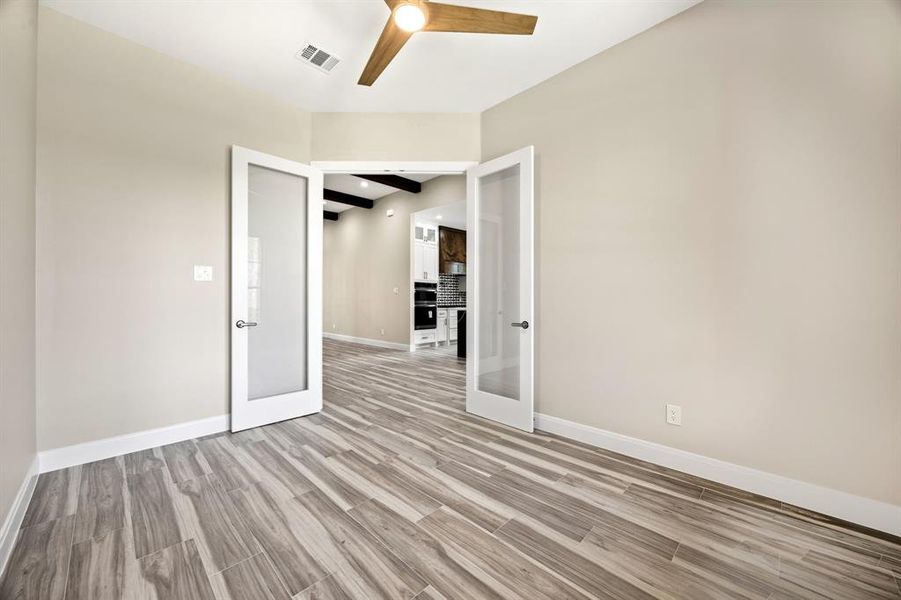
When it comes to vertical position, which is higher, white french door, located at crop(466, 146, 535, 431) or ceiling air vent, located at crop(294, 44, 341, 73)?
ceiling air vent, located at crop(294, 44, 341, 73)

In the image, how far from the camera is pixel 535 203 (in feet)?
10.2

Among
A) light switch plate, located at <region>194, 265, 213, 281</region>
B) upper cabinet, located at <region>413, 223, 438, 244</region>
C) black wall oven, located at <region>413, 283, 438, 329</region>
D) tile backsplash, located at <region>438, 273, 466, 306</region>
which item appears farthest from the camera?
tile backsplash, located at <region>438, 273, 466, 306</region>

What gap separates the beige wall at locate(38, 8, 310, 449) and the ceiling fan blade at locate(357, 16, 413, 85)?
1517 mm

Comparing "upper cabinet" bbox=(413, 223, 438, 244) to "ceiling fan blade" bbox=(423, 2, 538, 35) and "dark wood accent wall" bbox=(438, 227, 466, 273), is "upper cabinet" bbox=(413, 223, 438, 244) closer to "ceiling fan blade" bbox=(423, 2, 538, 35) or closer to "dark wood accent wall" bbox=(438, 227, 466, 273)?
"dark wood accent wall" bbox=(438, 227, 466, 273)

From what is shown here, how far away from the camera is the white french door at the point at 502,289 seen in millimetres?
3006

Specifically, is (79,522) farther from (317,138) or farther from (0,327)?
(317,138)

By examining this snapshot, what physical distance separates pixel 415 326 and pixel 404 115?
431 cm

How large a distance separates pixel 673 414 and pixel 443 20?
2708 mm

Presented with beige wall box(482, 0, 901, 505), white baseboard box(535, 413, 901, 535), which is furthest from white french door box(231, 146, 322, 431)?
white baseboard box(535, 413, 901, 535)

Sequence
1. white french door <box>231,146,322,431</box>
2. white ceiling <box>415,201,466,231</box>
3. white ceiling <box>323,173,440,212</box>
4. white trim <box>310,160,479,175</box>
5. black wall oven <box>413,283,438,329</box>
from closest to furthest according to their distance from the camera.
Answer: white french door <box>231,146,322,431</box> < white trim <box>310,160,479,175</box> < white ceiling <box>323,173,440,212</box> < white ceiling <box>415,201,466,231</box> < black wall oven <box>413,283,438,329</box>

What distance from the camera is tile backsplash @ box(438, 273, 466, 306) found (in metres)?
8.33

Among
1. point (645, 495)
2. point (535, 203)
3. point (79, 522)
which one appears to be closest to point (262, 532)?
point (79, 522)

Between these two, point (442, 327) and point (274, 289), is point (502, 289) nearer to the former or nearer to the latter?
point (274, 289)

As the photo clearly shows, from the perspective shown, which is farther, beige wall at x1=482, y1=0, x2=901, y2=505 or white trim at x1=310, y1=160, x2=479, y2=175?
white trim at x1=310, y1=160, x2=479, y2=175
